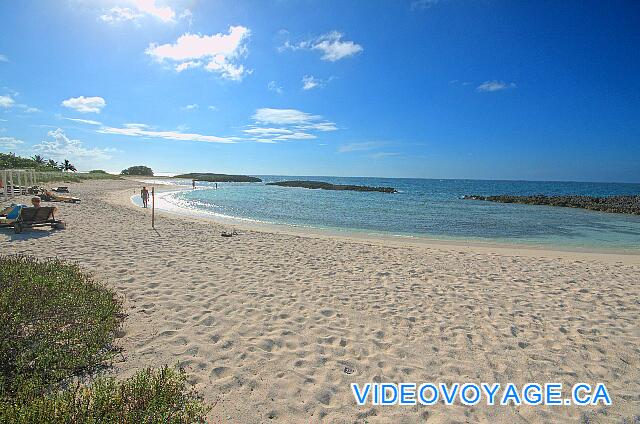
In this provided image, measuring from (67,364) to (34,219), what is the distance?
11880mm

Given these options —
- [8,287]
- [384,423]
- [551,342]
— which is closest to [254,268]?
[8,287]

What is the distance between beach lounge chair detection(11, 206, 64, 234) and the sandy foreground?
1953 mm

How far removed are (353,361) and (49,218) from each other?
14445 mm

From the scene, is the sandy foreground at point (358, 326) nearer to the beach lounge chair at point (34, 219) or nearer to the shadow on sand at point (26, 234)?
the shadow on sand at point (26, 234)

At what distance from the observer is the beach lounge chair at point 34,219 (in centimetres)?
1212

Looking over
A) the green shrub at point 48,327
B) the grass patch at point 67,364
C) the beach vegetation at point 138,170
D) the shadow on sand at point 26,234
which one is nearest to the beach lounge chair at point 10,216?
the shadow on sand at point 26,234

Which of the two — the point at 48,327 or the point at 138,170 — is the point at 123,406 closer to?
the point at 48,327

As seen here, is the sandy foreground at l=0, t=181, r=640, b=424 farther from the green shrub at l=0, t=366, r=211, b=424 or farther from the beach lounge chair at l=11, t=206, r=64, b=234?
the beach lounge chair at l=11, t=206, r=64, b=234

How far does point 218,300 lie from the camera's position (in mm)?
6418

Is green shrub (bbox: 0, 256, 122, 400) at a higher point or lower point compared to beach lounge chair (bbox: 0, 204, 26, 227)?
lower

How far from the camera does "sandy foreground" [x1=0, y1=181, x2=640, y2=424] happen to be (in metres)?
3.80

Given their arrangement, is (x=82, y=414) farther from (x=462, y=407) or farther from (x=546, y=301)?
(x=546, y=301)

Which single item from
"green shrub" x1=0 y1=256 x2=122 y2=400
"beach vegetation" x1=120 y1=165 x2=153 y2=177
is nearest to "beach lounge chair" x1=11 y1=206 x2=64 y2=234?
"green shrub" x1=0 y1=256 x2=122 y2=400

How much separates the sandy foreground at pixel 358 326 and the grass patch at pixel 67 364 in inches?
13.3
